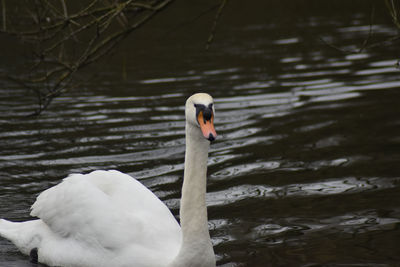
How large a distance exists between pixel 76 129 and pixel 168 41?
813cm

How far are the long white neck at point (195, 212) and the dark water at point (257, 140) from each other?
88 centimetres

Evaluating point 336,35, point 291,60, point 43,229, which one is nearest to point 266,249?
point 43,229

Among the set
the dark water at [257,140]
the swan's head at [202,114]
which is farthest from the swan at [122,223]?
the dark water at [257,140]

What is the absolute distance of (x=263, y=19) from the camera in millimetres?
21000

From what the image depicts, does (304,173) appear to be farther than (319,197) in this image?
Yes

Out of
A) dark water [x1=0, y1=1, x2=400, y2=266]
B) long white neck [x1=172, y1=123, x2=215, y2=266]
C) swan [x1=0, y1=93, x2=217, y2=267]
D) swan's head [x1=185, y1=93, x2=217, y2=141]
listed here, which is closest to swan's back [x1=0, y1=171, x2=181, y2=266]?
swan [x1=0, y1=93, x2=217, y2=267]

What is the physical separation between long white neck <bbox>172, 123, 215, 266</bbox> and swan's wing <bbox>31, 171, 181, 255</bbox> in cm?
40

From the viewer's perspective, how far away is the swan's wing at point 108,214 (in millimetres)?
5840

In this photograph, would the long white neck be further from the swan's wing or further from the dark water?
the dark water

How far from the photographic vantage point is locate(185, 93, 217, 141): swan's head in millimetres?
4922

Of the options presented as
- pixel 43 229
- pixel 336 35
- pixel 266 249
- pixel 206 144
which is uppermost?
Answer: pixel 336 35

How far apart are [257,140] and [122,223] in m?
4.16

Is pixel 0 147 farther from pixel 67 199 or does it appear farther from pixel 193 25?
pixel 193 25

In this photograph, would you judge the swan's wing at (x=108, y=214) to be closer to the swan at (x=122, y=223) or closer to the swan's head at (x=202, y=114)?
the swan at (x=122, y=223)
